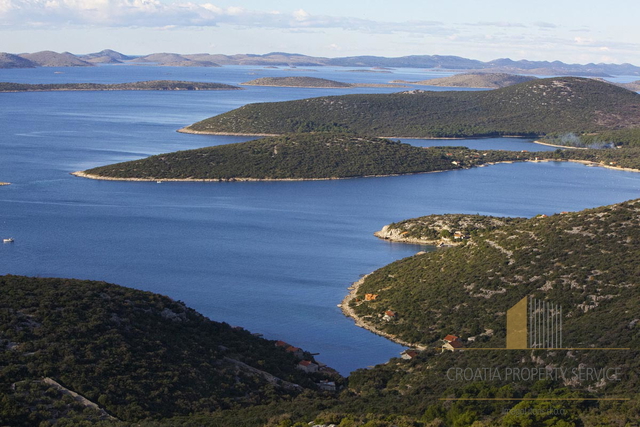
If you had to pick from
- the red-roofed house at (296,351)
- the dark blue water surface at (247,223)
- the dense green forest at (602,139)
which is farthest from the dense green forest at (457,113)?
the red-roofed house at (296,351)

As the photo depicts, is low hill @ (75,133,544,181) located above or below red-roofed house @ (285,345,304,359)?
above

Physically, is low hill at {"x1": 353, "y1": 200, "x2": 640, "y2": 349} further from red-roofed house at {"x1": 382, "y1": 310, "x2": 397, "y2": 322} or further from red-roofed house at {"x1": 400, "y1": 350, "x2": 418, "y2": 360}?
red-roofed house at {"x1": 400, "y1": 350, "x2": 418, "y2": 360}

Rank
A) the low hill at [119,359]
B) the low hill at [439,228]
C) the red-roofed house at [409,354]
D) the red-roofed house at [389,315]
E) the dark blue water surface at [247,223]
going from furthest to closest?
the low hill at [439,228] → the dark blue water surface at [247,223] → the red-roofed house at [389,315] → the red-roofed house at [409,354] → the low hill at [119,359]

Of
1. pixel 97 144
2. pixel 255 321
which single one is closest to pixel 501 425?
pixel 255 321

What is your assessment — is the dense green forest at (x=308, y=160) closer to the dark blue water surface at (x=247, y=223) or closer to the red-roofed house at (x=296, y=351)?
the dark blue water surface at (x=247, y=223)

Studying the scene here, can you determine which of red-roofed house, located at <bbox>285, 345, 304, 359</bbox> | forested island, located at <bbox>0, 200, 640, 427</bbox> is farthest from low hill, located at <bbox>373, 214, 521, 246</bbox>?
red-roofed house, located at <bbox>285, 345, 304, 359</bbox>

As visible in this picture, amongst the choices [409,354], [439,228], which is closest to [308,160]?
[439,228]

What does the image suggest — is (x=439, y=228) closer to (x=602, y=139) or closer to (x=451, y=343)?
(x=451, y=343)
